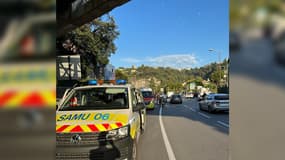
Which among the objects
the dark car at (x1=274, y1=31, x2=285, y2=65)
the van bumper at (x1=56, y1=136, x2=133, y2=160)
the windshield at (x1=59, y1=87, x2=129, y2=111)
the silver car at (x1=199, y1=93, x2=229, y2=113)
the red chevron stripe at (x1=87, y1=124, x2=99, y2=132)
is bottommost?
the silver car at (x1=199, y1=93, x2=229, y2=113)

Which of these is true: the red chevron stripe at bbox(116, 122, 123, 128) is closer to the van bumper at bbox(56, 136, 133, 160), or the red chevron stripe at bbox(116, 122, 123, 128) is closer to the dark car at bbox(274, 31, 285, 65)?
the van bumper at bbox(56, 136, 133, 160)

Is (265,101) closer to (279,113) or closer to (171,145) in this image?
(279,113)

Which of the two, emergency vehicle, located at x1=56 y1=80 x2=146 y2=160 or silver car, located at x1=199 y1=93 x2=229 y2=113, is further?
silver car, located at x1=199 y1=93 x2=229 y2=113

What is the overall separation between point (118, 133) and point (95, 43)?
99.6 feet

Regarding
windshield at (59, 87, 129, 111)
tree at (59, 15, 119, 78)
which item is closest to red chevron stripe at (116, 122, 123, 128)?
windshield at (59, 87, 129, 111)

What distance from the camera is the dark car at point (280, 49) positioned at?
4.35ft

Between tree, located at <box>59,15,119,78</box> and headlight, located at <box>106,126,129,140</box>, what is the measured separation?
2726 centimetres

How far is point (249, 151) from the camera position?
59.6 inches

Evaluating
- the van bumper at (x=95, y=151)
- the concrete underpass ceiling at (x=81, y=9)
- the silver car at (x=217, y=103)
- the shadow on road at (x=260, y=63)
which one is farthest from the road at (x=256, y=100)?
the silver car at (x=217, y=103)

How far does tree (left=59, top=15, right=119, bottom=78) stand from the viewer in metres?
32.8

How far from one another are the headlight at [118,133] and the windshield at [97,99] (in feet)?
3.41

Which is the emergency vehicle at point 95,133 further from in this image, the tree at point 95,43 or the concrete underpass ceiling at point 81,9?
the tree at point 95,43

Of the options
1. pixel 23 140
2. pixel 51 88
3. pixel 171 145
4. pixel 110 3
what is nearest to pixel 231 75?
pixel 51 88

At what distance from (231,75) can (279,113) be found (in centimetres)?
A: 30
